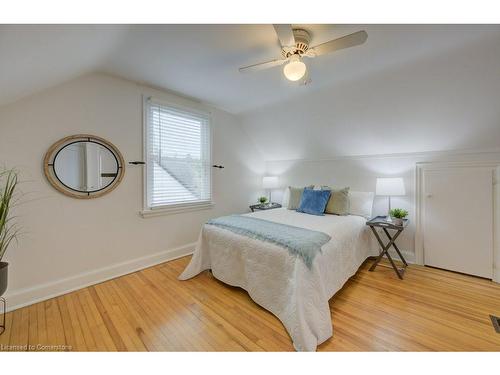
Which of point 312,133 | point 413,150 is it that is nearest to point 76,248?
point 312,133

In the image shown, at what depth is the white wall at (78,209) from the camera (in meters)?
1.92

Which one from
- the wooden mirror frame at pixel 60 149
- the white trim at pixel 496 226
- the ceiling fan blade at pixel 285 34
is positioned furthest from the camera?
the white trim at pixel 496 226

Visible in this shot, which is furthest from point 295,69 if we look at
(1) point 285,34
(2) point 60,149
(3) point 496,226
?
(3) point 496,226

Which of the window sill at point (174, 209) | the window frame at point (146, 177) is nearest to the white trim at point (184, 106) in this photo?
the window frame at point (146, 177)

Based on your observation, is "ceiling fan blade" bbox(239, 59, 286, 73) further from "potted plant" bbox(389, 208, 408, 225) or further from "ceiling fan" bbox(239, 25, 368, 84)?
"potted plant" bbox(389, 208, 408, 225)

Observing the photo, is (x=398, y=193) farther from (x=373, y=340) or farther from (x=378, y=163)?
(x=373, y=340)

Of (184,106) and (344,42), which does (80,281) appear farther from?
(344,42)

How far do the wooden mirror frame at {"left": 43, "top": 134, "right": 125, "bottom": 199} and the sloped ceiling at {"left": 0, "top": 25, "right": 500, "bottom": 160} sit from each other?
0.48m

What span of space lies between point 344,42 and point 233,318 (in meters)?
2.26

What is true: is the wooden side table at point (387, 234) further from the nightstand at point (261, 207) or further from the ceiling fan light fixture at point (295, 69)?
the ceiling fan light fixture at point (295, 69)

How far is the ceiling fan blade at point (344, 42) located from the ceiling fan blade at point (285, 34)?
0.22 m

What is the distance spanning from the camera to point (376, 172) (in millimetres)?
3043

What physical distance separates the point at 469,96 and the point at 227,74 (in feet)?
8.06
